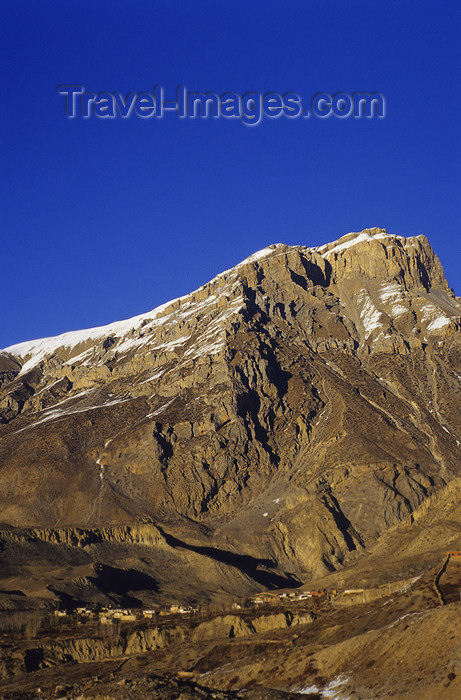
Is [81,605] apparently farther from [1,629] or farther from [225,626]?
[225,626]

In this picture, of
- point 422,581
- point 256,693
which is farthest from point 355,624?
point 256,693

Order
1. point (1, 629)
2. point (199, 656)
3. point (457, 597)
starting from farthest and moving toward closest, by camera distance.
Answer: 1. point (1, 629)
2. point (199, 656)
3. point (457, 597)

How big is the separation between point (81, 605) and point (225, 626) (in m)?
53.8

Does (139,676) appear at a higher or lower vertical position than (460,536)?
lower

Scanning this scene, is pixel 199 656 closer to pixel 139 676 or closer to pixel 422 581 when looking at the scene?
pixel 139 676

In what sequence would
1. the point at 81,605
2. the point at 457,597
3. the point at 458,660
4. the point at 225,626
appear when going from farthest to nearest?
the point at 81,605, the point at 225,626, the point at 457,597, the point at 458,660

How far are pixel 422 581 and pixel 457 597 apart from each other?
40.0ft

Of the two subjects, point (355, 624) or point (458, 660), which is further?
point (355, 624)

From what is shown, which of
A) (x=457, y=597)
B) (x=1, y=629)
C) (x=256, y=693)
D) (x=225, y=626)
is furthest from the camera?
(x=1, y=629)

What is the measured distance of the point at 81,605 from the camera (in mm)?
186750

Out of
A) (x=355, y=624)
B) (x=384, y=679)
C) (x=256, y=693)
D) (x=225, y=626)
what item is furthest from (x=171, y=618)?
(x=384, y=679)

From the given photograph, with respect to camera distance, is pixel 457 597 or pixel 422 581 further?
pixel 422 581

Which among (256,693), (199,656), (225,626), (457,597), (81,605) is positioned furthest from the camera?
(81,605)

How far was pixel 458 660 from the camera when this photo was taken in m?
82.8
